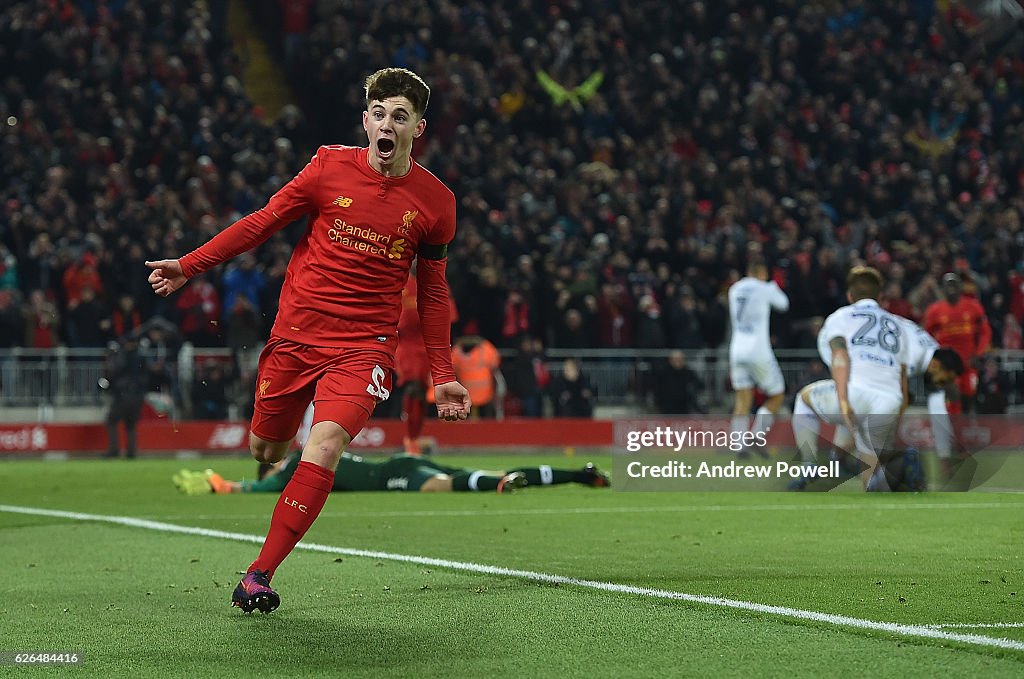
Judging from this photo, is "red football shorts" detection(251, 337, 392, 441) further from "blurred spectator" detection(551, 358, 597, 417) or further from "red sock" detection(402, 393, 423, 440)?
"blurred spectator" detection(551, 358, 597, 417)

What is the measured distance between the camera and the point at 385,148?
261 inches

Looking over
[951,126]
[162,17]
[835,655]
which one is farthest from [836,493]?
[951,126]

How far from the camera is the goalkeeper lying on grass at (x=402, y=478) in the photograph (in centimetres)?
1295

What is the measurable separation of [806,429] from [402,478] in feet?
11.7

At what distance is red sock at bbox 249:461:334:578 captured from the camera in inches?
244

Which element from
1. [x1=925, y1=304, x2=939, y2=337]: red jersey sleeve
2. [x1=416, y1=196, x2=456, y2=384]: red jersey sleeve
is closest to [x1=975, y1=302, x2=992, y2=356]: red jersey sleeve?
[x1=925, y1=304, x2=939, y2=337]: red jersey sleeve

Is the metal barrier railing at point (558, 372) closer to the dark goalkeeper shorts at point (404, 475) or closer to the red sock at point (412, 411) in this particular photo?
the red sock at point (412, 411)

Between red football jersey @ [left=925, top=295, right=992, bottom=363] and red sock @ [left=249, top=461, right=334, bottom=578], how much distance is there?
14387mm

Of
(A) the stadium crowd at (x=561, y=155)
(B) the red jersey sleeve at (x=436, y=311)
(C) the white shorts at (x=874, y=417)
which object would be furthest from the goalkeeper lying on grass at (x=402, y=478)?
(A) the stadium crowd at (x=561, y=155)

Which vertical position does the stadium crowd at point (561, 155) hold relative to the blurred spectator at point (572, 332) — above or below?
above

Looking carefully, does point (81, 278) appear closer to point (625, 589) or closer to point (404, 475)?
point (404, 475)

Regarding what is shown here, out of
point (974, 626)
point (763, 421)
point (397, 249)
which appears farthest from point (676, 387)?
point (974, 626)

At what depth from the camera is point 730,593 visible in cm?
667

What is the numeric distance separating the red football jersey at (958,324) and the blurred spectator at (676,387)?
4344 millimetres
